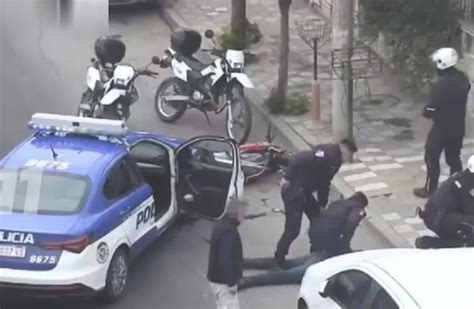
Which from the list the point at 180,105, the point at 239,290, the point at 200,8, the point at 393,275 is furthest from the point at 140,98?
the point at 393,275

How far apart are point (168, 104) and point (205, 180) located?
4278 mm

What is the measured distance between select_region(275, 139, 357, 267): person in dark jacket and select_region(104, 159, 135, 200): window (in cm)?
160

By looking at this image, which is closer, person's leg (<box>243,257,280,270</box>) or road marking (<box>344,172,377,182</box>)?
person's leg (<box>243,257,280,270</box>)

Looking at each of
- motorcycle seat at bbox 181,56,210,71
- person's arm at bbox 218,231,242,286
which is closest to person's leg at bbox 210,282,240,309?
person's arm at bbox 218,231,242,286

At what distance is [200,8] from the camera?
76.4 feet

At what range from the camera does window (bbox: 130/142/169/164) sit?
12805 millimetres

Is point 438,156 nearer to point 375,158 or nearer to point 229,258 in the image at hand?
point 375,158

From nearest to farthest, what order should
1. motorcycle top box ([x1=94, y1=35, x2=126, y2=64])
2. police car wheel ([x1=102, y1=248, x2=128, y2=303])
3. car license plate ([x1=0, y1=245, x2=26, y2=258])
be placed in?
car license plate ([x1=0, y1=245, x2=26, y2=258]) < police car wheel ([x1=102, y1=248, x2=128, y2=303]) < motorcycle top box ([x1=94, y1=35, x2=126, y2=64])

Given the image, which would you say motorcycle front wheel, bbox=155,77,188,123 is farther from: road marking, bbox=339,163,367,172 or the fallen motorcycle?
road marking, bbox=339,163,367,172

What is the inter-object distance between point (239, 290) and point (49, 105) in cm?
671

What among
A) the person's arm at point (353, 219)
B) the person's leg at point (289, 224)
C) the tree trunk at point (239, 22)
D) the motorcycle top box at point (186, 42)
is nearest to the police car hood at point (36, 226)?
the person's leg at point (289, 224)

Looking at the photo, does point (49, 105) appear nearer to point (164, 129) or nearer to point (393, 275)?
point (164, 129)

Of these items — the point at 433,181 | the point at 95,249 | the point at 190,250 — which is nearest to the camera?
the point at 95,249

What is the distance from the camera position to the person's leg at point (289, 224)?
12141 millimetres
